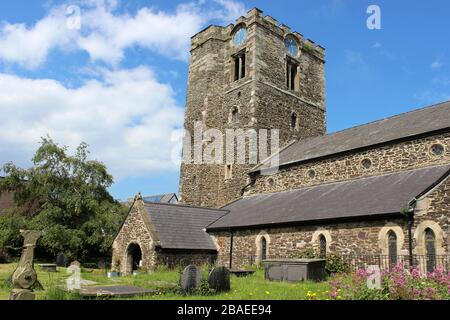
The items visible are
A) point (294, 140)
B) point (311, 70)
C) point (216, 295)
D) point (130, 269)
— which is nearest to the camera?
point (216, 295)

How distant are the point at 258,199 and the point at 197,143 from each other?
9.36 meters


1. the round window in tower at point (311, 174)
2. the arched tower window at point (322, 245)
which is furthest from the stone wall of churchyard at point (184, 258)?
the round window in tower at point (311, 174)

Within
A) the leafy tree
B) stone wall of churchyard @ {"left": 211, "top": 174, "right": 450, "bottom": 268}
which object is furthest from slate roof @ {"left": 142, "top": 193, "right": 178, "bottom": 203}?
stone wall of churchyard @ {"left": 211, "top": 174, "right": 450, "bottom": 268}

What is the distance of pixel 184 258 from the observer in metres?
20.6

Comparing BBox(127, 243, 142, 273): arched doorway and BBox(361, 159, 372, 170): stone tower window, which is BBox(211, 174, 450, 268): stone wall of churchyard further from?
BBox(127, 243, 142, 273): arched doorway

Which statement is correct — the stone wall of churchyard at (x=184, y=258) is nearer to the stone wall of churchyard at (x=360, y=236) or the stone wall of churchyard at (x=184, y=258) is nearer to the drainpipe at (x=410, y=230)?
the stone wall of churchyard at (x=360, y=236)

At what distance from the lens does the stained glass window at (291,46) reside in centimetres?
3372

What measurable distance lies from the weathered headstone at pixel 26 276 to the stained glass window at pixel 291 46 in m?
26.8

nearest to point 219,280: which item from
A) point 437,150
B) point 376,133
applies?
point 437,150

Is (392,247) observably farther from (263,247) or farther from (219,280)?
(219,280)

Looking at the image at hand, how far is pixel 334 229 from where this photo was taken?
664 inches

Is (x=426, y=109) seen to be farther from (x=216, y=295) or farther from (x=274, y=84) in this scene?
(x=216, y=295)

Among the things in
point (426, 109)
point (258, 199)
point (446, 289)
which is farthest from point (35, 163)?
point (446, 289)
